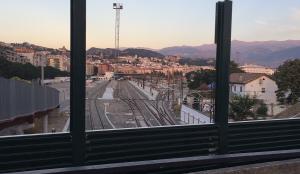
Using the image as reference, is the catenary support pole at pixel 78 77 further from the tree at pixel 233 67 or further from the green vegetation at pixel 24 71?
the tree at pixel 233 67

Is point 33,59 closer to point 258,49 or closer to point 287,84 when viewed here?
point 258,49

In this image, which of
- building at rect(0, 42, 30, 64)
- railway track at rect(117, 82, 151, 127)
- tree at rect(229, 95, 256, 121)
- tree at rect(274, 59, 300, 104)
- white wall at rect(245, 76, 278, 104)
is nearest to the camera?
building at rect(0, 42, 30, 64)

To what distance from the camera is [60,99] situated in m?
5.74

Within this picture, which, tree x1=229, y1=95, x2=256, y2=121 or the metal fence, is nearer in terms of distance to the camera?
the metal fence

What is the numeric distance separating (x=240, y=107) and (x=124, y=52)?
1710mm

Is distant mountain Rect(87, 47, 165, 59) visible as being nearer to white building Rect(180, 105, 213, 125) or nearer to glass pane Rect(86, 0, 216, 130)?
glass pane Rect(86, 0, 216, 130)

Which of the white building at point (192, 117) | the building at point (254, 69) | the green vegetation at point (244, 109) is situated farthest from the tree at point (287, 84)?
the white building at point (192, 117)

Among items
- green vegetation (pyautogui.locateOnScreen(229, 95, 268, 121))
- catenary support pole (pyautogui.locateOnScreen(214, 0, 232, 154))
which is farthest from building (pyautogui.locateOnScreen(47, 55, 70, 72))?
green vegetation (pyautogui.locateOnScreen(229, 95, 268, 121))

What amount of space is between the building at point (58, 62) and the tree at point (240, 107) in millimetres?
2040

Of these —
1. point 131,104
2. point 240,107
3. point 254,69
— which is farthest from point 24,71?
point 254,69

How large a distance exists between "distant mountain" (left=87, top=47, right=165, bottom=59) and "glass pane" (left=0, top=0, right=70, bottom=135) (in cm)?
30

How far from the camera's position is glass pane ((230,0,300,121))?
21.3 feet

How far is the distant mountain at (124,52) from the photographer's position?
5.53 m

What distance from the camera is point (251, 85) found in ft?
23.3
